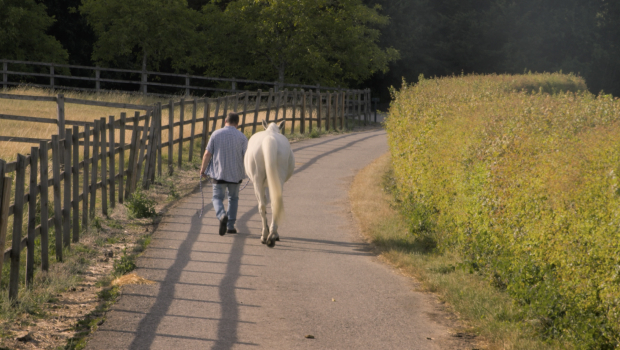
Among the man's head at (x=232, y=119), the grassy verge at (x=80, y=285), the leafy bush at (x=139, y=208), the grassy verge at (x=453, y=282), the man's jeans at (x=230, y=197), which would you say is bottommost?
the grassy verge at (x=80, y=285)

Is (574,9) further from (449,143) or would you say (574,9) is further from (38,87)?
(449,143)

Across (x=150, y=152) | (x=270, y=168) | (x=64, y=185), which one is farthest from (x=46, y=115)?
Result: (x=270, y=168)

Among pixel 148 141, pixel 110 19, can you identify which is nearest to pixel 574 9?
pixel 110 19

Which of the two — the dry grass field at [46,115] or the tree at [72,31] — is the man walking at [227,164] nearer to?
the dry grass field at [46,115]

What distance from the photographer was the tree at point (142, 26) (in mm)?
35344

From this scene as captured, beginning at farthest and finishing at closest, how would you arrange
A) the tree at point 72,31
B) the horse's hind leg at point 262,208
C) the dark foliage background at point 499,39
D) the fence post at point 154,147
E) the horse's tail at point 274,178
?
the dark foliage background at point 499,39 → the tree at point 72,31 → the fence post at point 154,147 → the horse's hind leg at point 262,208 → the horse's tail at point 274,178

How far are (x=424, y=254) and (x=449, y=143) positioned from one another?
1.46 metres

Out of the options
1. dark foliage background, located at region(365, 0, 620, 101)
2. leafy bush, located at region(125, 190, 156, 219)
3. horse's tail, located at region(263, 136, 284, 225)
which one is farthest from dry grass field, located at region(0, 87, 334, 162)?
dark foliage background, located at region(365, 0, 620, 101)

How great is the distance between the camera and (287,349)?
5098mm

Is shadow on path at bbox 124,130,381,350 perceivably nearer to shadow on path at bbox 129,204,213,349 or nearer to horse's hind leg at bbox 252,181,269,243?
shadow on path at bbox 129,204,213,349

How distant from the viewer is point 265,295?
639 centimetres

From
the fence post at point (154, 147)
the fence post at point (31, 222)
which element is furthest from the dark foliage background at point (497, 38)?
the fence post at point (31, 222)

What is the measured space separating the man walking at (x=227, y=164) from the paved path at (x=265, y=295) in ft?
1.38

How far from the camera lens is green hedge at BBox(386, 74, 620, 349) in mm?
4562
